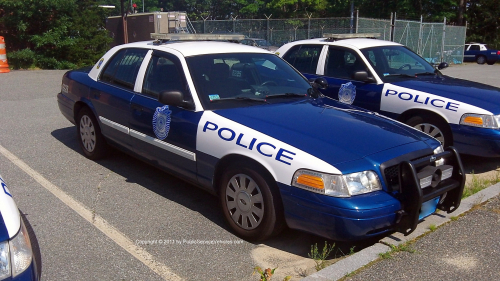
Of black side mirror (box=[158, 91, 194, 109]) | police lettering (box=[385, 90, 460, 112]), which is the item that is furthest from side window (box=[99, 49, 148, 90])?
police lettering (box=[385, 90, 460, 112])

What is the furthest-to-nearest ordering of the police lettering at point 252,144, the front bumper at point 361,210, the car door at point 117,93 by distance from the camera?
the car door at point 117,93 → the police lettering at point 252,144 → the front bumper at point 361,210

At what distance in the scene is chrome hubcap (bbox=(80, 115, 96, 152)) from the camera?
253 inches

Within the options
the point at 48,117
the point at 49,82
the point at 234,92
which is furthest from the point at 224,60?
the point at 49,82

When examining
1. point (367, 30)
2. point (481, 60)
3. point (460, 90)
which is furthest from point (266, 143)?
point (481, 60)

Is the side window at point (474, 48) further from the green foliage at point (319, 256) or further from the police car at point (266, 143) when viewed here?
the green foliage at point (319, 256)

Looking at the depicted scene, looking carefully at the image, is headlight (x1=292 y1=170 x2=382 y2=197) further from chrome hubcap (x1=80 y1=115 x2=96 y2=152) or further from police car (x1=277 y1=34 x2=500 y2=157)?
chrome hubcap (x1=80 y1=115 x2=96 y2=152)

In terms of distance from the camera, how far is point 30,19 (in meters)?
17.7

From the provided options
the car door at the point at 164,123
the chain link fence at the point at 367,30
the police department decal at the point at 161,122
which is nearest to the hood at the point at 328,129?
the car door at the point at 164,123

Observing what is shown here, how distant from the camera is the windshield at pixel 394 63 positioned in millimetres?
7188

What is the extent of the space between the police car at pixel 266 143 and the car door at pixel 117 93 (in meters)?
0.02

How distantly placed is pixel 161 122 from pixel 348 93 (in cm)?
323

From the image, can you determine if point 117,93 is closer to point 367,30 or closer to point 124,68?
point 124,68

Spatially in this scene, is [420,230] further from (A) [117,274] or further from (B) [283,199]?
(A) [117,274]

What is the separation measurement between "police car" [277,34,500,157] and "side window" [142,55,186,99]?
9.44ft
